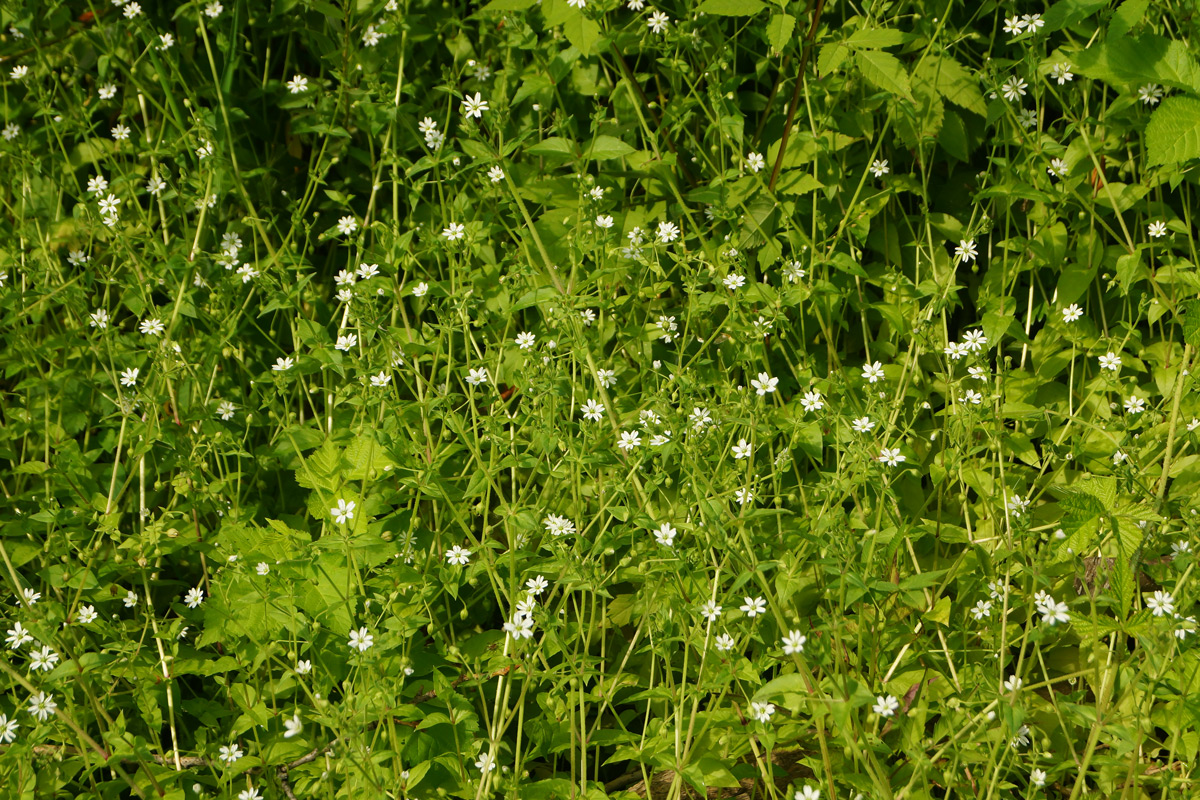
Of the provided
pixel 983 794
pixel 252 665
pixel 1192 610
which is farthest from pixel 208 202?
pixel 1192 610

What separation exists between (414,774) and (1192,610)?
1877 mm

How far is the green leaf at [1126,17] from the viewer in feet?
9.00

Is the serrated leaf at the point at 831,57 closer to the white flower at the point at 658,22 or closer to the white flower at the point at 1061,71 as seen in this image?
the white flower at the point at 658,22

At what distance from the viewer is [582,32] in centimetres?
296

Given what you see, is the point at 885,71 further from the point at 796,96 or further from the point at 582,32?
the point at 582,32

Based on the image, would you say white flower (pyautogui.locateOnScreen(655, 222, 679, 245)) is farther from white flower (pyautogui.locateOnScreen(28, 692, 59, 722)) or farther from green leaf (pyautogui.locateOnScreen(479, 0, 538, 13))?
white flower (pyautogui.locateOnScreen(28, 692, 59, 722))

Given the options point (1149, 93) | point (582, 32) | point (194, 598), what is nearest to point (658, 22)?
point (582, 32)

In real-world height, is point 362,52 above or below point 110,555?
above

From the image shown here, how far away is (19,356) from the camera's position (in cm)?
331

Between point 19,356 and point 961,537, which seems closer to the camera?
point 961,537

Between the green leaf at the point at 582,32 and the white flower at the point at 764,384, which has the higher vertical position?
the green leaf at the point at 582,32

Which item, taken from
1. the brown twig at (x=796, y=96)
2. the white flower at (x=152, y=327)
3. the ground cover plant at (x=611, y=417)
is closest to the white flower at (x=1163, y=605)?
the ground cover plant at (x=611, y=417)

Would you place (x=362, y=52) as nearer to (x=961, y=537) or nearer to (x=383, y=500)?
(x=383, y=500)

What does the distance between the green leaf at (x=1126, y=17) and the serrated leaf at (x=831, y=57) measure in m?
0.69
